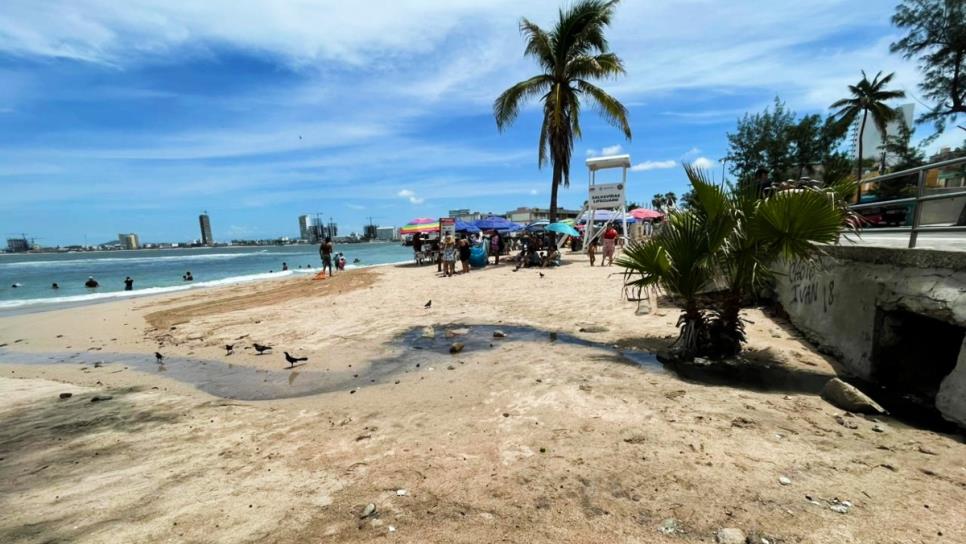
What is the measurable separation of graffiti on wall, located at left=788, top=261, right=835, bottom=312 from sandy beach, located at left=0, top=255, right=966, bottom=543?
0.64m

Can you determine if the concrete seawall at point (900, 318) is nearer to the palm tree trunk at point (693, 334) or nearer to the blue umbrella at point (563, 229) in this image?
the palm tree trunk at point (693, 334)

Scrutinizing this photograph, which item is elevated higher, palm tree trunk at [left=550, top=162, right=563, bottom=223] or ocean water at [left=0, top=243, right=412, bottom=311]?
palm tree trunk at [left=550, top=162, right=563, bottom=223]

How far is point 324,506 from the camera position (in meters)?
2.96

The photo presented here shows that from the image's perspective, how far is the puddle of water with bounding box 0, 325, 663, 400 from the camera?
19.7 feet

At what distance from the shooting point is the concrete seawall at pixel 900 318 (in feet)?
13.3

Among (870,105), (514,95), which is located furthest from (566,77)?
(870,105)

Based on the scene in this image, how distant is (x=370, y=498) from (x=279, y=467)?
1.09m

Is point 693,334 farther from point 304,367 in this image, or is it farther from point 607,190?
point 607,190

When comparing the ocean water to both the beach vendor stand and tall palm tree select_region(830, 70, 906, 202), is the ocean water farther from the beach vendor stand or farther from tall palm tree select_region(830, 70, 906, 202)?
tall palm tree select_region(830, 70, 906, 202)

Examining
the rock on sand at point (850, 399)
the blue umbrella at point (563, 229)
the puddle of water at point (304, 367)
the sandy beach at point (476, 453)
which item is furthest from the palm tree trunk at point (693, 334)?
the blue umbrella at point (563, 229)

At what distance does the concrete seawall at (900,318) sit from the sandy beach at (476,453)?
1.60 ft

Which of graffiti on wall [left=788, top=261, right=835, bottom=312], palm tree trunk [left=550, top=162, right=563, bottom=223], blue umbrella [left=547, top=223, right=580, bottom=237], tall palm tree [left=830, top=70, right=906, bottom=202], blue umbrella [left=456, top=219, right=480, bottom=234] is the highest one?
tall palm tree [left=830, top=70, right=906, bottom=202]

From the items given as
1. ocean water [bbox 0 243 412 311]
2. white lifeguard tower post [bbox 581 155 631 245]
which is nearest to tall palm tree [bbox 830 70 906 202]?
white lifeguard tower post [bbox 581 155 631 245]

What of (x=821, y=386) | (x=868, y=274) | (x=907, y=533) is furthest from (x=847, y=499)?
(x=868, y=274)
